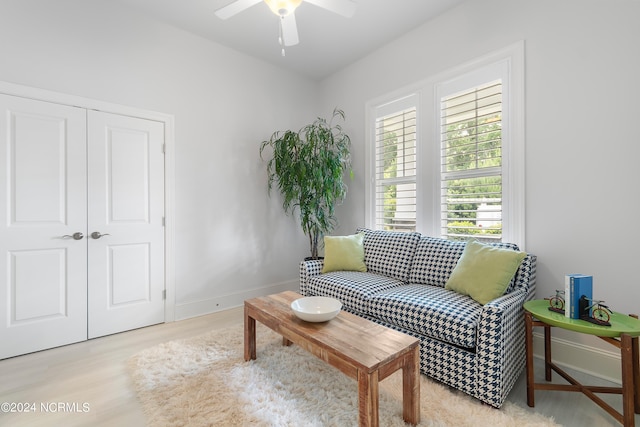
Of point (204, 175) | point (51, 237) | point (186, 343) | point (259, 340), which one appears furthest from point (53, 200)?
point (259, 340)

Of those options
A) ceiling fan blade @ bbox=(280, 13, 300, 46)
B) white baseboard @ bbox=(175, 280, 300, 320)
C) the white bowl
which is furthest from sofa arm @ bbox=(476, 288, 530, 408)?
white baseboard @ bbox=(175, 280, 300, 320)

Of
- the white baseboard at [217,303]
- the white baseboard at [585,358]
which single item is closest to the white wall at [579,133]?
the white baseboard at [585,358]

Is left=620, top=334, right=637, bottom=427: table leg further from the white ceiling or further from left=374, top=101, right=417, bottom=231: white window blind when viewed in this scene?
the white ceiling

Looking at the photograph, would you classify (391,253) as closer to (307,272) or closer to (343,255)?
(343,255)

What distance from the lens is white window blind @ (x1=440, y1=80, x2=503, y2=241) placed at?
8.11 feet

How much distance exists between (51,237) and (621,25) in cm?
439

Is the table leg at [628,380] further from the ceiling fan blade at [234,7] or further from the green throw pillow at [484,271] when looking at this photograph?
the ceiling fan blade at [234,7]

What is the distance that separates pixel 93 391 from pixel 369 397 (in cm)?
175

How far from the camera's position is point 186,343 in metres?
2.43

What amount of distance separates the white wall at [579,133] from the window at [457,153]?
12 cm

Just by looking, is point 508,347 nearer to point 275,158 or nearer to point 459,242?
point 459,242

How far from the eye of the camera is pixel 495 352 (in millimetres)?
1563

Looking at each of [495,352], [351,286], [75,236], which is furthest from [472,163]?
[75,236]

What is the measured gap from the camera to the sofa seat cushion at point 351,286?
230cm
